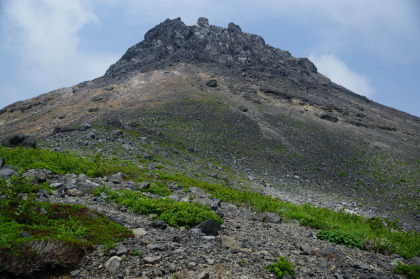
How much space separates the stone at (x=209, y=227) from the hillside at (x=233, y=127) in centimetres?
88

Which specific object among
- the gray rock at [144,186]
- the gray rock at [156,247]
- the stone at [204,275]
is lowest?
the stone at [204,275]

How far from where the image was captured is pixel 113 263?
22.8 ft

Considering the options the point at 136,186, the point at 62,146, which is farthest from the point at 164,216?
the point at 62,146

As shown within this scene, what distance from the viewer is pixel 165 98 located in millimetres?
54000

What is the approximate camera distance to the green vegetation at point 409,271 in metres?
9.34

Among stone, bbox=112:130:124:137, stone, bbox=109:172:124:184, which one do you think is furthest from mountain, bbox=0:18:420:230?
stone, bbox=109:172:124:184

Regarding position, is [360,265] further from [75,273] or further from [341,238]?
[75,273]

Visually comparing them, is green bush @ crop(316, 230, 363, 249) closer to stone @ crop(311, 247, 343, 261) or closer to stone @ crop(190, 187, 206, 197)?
stone @ crop(311, 247, 343, 261)

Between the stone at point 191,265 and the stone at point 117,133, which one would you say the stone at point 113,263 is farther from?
the stone at point 117,133

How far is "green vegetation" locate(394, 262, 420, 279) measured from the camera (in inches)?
368

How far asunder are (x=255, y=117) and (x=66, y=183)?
42.9 m

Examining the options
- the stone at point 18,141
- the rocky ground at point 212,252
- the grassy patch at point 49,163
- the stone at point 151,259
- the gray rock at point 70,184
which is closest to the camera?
the rocky ground at point 212,252

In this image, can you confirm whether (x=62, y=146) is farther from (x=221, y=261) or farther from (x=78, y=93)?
(x=78, y=93)

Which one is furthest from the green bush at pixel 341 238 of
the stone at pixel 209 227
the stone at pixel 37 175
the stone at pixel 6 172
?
the stone at pixel 6 172
